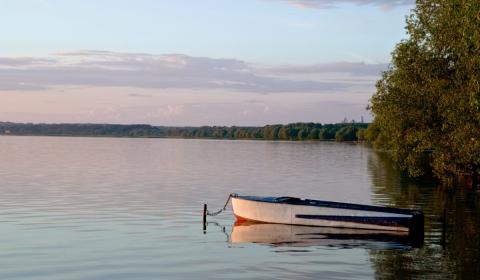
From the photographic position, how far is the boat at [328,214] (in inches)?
1601

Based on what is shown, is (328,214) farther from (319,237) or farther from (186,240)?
(186,240)

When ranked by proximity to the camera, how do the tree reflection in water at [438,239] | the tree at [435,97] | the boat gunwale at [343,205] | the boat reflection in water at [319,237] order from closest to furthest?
the tree reflection in water at [438,239] → the boat reflection in water at [319,237] → the boat gunwale at [343,205] → the tree at [435,97]

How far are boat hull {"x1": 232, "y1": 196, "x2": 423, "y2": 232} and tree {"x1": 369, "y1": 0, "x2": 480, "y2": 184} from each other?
9552mm

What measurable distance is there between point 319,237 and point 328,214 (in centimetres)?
303

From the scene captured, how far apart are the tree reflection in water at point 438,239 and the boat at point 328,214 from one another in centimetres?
187

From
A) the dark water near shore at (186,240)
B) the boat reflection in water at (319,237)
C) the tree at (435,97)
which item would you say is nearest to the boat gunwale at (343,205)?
the boat reflection in water at (319,237)

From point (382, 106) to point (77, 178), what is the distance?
4287 cm

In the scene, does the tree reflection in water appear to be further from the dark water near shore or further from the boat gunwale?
the boat gunwale

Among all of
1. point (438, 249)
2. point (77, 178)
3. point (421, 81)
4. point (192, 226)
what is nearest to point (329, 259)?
point (438, 249)

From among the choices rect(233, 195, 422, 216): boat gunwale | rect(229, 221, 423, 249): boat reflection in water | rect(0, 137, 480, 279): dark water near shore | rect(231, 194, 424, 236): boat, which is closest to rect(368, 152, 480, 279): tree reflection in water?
rect(0, 137, 480, 279): dark water near shore

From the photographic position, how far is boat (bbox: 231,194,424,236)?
133 feet

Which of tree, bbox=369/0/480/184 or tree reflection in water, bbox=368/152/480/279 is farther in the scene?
tree, bbox=369/0/480/184

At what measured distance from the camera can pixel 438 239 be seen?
128ft

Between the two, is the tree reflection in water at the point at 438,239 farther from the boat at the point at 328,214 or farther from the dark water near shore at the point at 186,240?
the boat at the point at 328,214
